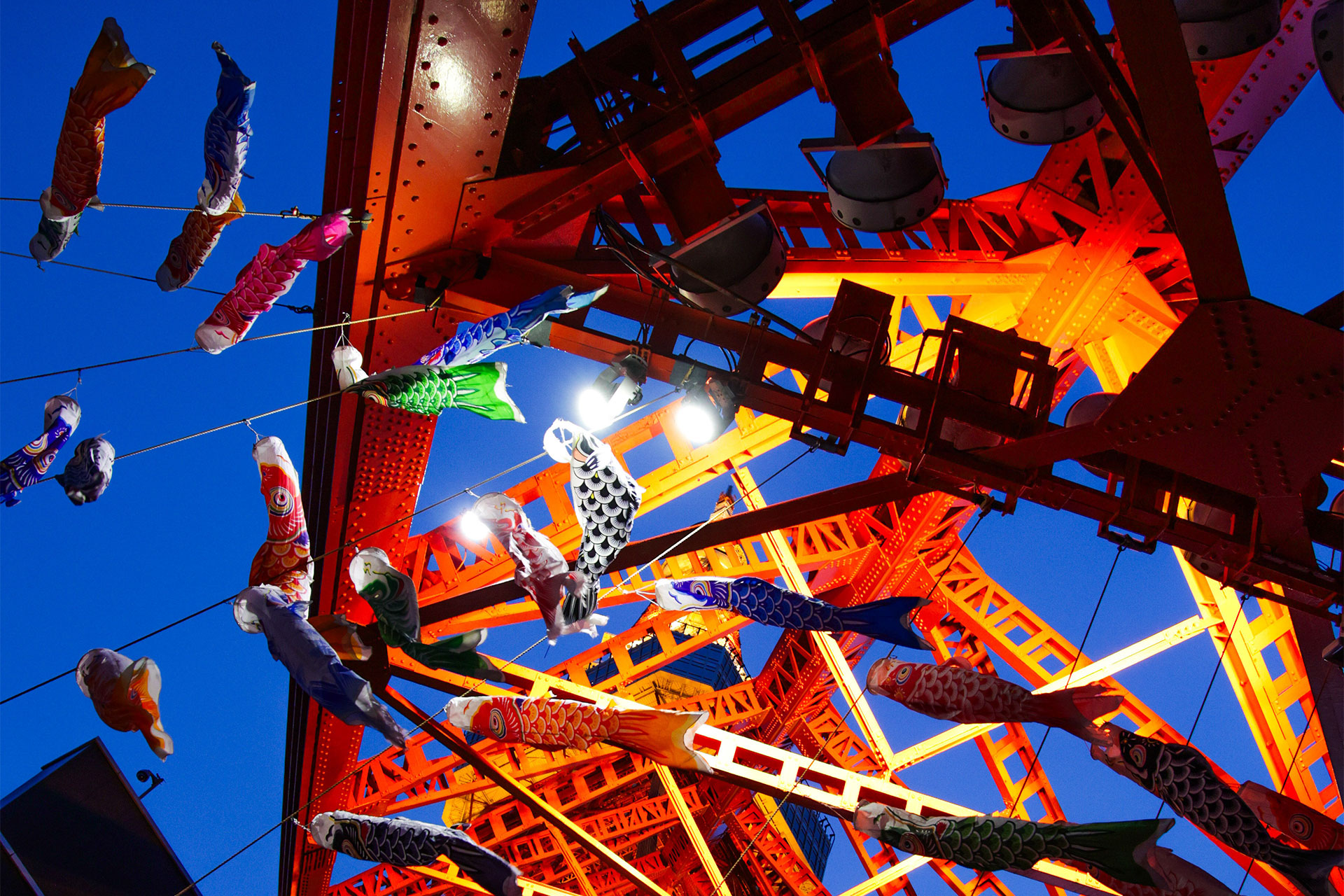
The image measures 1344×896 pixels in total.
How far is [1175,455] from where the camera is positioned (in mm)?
6578

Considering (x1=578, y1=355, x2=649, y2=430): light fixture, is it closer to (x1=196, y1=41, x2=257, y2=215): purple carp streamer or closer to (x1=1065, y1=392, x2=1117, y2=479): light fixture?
(x1=196, y1=41, x2=257, y2=215): purple carp streamer

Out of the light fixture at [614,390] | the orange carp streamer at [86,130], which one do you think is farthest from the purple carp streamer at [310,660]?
the orange carp streamer at [86,130]

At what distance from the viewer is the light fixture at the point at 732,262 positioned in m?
7.10

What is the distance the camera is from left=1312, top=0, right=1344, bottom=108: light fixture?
5.79 metres

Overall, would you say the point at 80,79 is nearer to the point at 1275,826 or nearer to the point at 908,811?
the point at 908,811

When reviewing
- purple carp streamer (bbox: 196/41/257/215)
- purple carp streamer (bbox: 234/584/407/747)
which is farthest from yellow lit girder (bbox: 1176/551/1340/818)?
purple carp streamer (bbox: 196/41/257/215)

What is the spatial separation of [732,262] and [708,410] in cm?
106

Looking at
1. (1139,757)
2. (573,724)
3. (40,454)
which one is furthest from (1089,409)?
(40,454)

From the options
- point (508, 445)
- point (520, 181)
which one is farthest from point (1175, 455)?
point (508, 445)

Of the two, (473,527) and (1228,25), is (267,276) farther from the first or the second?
(1228,25)

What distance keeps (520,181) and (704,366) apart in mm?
1801

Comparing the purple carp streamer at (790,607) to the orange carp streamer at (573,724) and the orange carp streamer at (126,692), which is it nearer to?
the orange carp streamer at (573,724)

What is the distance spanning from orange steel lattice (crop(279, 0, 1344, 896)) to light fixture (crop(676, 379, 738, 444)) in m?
0.14

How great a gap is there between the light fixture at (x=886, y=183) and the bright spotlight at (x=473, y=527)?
3304 millimetres
